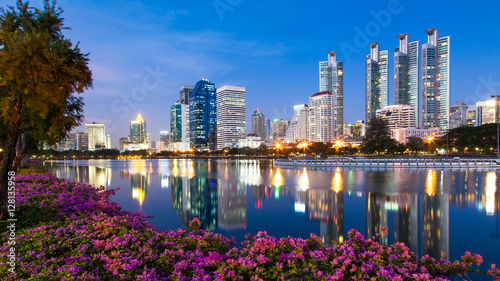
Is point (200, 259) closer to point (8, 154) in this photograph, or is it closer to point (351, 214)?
point (8, 154)

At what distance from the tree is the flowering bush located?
2.63 m

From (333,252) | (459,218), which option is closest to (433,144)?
(459,218)

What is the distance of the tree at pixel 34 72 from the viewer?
5324 millimetres

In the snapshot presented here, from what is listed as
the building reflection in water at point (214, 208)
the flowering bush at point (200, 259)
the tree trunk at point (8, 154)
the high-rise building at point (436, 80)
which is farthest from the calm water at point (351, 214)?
the high-rise building at point (436, 80)

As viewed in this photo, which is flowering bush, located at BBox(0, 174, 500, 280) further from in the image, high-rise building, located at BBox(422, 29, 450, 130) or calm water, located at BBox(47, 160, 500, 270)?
high-rise building, located at BBox(422, 29, 450, 130)

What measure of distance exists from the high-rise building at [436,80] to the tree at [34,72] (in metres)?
233

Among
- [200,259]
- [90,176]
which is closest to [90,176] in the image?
[90,176]

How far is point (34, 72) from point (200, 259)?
16.2 feet

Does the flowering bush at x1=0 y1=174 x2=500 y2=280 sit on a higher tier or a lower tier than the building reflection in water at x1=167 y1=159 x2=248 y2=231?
higher

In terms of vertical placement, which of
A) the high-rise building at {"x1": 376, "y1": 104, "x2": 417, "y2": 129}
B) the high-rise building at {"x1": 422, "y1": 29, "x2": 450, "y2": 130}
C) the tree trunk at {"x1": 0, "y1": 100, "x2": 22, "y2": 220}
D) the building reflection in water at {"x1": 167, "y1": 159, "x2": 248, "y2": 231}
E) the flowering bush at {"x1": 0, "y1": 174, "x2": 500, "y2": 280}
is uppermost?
the high-rise building at {"x1": 422, "y1": 29, "x2": 450, "y2": 130}

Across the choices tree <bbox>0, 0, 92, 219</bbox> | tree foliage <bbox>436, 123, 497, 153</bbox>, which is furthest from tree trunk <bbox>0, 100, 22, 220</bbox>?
tree foliage <bbox>436, 123, 497, 153</bbox>

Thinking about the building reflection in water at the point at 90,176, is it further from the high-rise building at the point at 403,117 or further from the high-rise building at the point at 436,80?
the high-rise building at the point at 436,80

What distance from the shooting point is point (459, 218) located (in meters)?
10.8

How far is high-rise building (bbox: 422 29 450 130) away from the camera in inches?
7584
